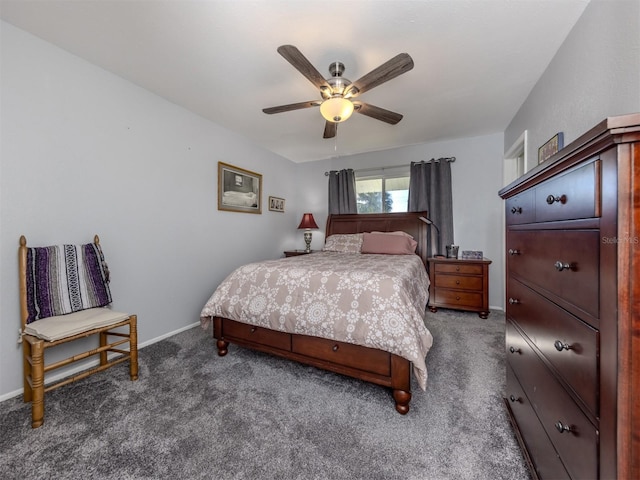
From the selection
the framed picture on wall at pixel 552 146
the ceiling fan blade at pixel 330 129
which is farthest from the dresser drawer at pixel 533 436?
the ceiling fan blade at pixel 330 129

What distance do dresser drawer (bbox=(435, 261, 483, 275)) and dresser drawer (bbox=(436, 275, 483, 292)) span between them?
66mm

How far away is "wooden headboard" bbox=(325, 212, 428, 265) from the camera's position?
378cm

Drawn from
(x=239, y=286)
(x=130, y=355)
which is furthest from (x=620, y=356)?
(x=130, y=355)

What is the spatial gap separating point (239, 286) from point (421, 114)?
2746mm

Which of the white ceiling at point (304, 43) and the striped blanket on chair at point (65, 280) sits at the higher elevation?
the white ceiling at point (304, 43)

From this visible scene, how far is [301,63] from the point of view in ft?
5.33

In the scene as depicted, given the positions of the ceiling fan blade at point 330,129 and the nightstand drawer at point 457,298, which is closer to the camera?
the ceiling fan blade at point 330,129

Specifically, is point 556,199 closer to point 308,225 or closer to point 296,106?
point 296,106

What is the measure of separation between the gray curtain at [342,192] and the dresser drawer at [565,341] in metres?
3.38

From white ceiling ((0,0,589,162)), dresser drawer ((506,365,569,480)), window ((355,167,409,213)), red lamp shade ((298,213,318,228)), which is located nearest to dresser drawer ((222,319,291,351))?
dresser drawer ((506,365,569,480))

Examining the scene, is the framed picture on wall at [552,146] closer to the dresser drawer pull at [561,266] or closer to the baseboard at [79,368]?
the dresser drawer pull at [561,266]

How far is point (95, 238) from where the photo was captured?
2.05m

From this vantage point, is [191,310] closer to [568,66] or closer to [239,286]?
[239,286]

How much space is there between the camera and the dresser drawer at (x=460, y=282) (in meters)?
3.21
